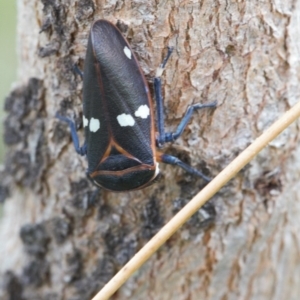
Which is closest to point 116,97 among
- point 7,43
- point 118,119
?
point 118,119

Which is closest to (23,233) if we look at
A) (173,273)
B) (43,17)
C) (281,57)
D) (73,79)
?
(173,273)

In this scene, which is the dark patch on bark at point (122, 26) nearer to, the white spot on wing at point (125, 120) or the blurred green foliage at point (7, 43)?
the white spot on wing at point (125, 120)

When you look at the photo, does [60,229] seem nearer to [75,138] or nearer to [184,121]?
[75,138]

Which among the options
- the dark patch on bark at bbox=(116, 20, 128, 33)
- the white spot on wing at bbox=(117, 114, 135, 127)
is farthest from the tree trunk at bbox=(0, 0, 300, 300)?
the white spot on wing at bbox=(117, 114, 135, 127)

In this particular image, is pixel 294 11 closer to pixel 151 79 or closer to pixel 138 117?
pixel 151 79

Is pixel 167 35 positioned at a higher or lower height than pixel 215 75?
higher
